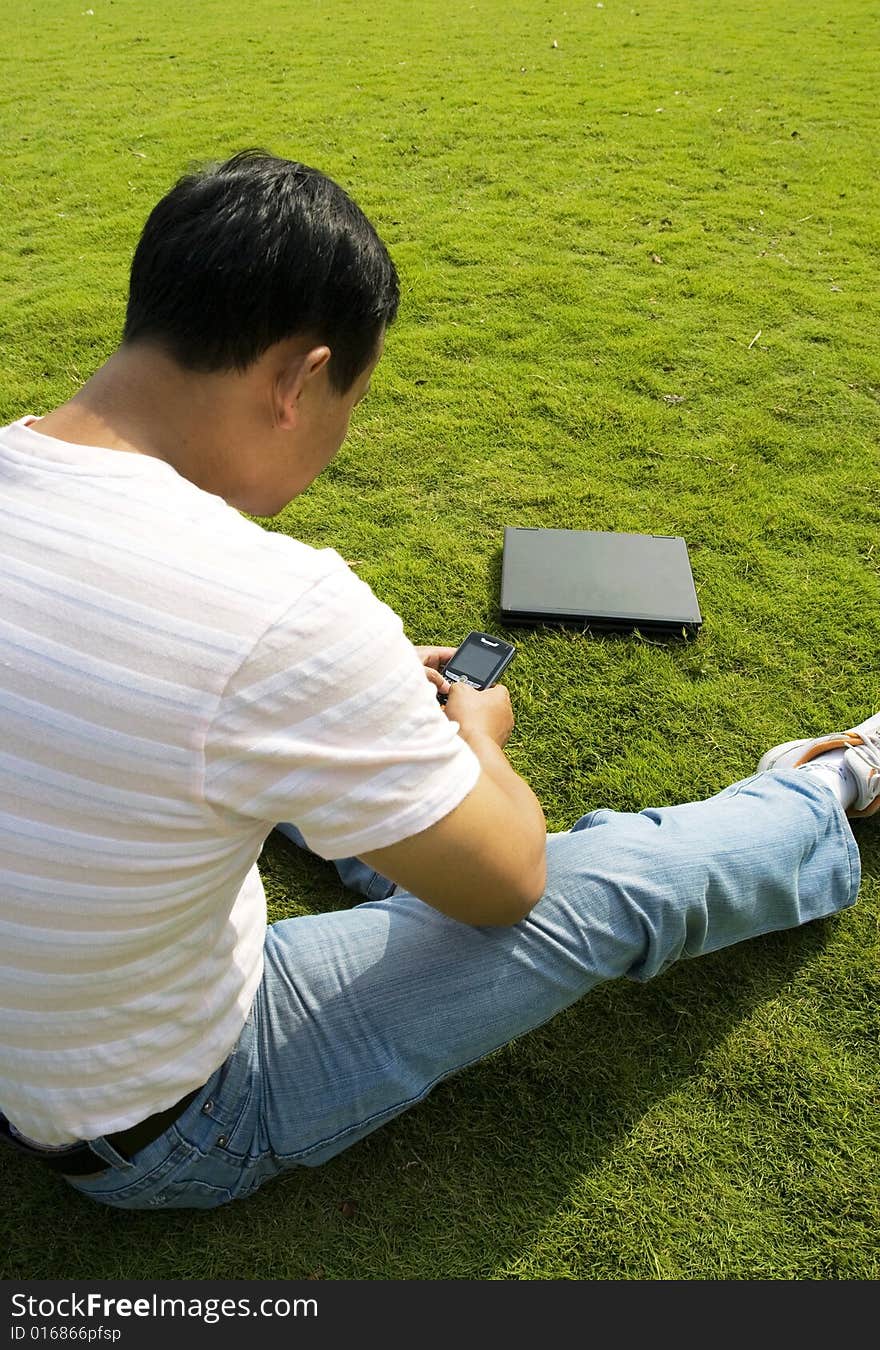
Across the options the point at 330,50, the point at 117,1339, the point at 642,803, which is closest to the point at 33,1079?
the point at 117,1339

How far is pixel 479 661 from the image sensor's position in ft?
8.25

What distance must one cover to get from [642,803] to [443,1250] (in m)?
1.26

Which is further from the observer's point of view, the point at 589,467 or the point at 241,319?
the point at 589,467

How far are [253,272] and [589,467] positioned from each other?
2.57m

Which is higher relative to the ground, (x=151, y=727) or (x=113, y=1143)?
(x=151, y=727)

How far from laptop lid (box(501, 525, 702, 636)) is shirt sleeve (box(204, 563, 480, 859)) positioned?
1.88 metres

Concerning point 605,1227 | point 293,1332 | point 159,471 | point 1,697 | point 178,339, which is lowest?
point 605,1227

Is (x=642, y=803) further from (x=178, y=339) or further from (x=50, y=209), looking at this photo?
(x=50, y=209)

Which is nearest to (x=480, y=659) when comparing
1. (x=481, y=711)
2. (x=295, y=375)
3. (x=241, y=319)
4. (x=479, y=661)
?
(x=479, y=661)

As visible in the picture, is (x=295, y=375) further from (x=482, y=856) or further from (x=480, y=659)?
(x=480, y=659)

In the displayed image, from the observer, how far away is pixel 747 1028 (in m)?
2.15

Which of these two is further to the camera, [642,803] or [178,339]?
[642,803]

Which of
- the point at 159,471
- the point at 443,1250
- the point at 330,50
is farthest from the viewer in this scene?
the point at 330,50

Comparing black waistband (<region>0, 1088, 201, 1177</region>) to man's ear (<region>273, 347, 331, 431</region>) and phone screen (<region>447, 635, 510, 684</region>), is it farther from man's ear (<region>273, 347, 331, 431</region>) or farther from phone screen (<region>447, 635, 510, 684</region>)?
phone screen (<region>447, 635, 510, 684</region>)
